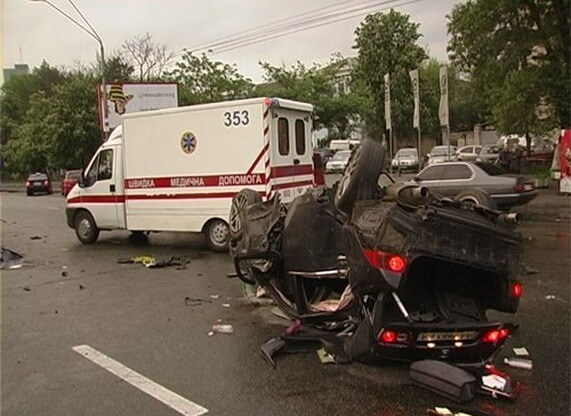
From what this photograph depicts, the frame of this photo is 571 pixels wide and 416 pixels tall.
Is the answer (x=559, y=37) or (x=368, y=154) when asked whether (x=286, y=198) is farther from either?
Result: (x=559, y=37)

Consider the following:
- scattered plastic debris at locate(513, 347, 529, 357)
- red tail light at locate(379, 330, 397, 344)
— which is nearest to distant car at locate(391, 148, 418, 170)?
scattered plastic debris at locate(513, 347, 529, 357)

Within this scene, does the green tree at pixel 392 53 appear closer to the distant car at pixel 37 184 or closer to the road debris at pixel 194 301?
the distant car at pixel 37 184

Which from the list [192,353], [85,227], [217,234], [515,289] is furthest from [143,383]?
[85,227]

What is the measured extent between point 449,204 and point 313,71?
4814 cm

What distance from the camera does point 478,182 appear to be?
14453 mm

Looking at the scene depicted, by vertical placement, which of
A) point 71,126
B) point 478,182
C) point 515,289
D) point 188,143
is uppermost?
point 71,126

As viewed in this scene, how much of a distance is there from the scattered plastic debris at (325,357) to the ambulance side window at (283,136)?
6.51 m

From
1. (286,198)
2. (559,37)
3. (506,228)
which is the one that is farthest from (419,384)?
(559,37)

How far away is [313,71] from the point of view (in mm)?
50938

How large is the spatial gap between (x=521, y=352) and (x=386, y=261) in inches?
78.4

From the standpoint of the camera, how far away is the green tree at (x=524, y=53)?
2380 cm

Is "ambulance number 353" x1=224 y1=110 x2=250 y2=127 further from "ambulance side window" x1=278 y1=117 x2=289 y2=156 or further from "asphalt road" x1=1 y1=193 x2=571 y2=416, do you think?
"asphalt road" x1=1 y1=193 x2=571 y2=416

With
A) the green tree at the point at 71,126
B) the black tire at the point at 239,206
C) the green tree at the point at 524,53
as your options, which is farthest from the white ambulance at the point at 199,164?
the green tree at the point at 71,126

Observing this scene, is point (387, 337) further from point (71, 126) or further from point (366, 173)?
point (71, 126)
